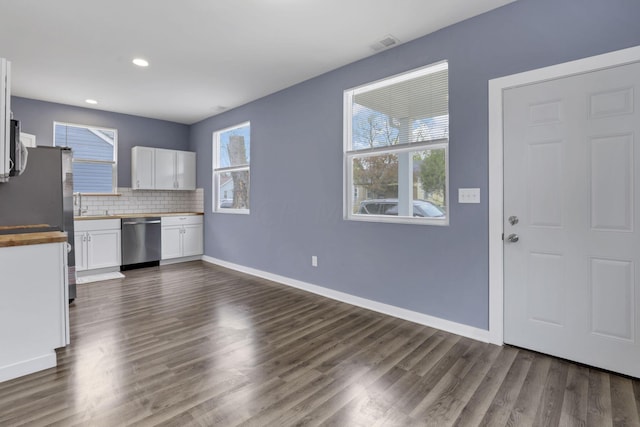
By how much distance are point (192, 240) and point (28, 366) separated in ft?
12.8

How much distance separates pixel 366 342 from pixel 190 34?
126 inches

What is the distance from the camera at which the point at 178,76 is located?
158 inches

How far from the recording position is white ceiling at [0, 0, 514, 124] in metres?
2.59

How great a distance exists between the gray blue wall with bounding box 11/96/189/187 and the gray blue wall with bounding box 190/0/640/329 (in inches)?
79.6

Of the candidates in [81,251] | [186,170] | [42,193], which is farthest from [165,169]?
[42,193]

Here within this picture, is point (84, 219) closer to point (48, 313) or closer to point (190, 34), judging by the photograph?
point (48, 313)

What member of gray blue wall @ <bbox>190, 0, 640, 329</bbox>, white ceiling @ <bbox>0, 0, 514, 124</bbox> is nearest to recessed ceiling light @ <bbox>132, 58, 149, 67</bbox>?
white ceiling @ <bbox>0, 0, 514, 124</bbox>

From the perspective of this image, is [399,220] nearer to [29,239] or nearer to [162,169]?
[29,239]

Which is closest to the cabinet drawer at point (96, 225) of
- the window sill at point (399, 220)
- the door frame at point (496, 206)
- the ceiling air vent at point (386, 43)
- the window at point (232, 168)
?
the window at point (232, 168)

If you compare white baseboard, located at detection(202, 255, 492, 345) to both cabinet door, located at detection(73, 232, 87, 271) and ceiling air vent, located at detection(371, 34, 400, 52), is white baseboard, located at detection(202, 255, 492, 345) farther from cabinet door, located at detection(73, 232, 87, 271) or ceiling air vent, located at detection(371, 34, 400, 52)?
ceiling air vent, located at detection(371, 34, 400, 52)

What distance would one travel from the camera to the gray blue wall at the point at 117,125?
188 inches

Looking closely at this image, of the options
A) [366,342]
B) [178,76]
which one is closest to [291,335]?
[366,342]

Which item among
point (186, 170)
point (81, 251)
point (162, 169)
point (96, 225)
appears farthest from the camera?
point (186, 170)

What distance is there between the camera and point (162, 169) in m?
5.94
